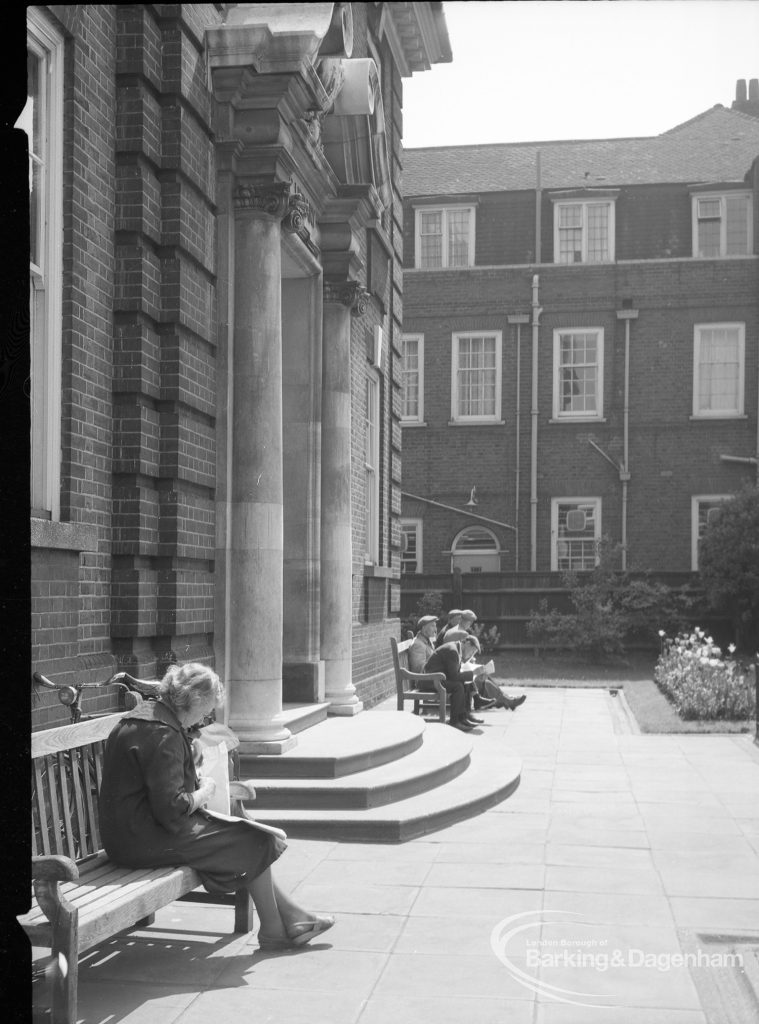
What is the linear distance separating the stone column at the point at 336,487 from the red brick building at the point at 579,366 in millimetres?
17693

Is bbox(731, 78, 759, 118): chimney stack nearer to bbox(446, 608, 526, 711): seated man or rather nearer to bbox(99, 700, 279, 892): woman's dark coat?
bbox(446, 608, 526, 711): seated man

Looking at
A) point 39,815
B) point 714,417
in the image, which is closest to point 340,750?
point 39,815

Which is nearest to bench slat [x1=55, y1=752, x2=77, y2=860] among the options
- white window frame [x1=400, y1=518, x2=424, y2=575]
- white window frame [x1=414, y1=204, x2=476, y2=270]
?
white window frame [x1=400, y1=518, x2=424, y2=575]

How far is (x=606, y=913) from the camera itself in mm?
6059

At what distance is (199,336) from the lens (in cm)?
794

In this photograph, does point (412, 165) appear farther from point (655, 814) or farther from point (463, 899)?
point (463, 899)

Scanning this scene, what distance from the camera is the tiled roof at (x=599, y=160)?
102 ft

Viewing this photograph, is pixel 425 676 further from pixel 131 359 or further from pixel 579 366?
pixel 579 366

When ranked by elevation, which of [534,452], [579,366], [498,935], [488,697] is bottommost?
[488,697]

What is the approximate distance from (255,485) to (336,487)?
10.2 ft

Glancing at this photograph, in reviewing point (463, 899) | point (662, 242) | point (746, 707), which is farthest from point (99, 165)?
point (662, 242)

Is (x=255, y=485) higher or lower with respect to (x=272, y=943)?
higher

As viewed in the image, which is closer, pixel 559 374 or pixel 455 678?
pixel 455 678

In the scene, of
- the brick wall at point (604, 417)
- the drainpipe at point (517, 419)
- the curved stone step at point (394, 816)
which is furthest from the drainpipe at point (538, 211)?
the curved stone step at point (394, 816)
